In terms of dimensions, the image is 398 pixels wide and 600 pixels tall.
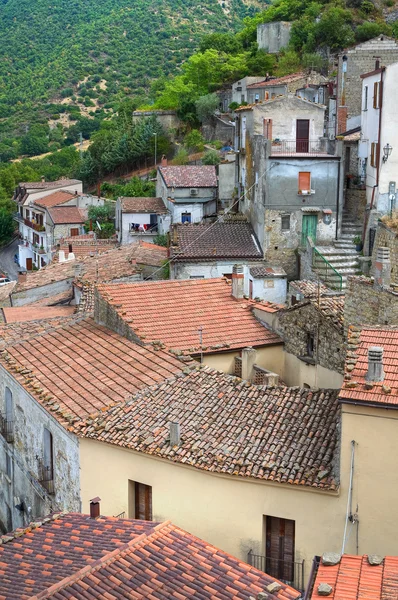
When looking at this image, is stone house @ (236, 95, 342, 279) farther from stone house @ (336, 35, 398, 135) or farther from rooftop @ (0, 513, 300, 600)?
rooftop @ (0, 513, 300, 600)

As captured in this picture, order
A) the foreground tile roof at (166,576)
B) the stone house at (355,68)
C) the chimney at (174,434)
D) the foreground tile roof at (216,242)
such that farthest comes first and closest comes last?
1. the stone house at (355,68)
2. the foreground tile roof at (216,242)
3. the chimney at (174,434)
4. the foreground tile roof at (166,576)

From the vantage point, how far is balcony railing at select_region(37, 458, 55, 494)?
18.9m

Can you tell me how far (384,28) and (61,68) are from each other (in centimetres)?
6941

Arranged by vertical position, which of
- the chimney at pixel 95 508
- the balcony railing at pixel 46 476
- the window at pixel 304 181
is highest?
the window at pixel 304 181

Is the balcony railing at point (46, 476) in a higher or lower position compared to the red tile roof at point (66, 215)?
lower

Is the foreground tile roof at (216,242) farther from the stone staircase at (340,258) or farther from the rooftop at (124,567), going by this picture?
the rooftop at (124,567)

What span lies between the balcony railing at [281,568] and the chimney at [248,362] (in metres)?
7.16

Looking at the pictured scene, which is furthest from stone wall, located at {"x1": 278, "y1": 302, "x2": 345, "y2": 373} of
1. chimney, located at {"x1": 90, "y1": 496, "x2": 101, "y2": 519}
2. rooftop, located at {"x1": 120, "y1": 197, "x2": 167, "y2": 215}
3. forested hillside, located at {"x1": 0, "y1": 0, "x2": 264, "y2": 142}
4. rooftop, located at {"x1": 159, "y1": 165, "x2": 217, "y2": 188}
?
forested hillside, located at {"x1": 0, "y1": 0, "x2": 264, "y2": 142}

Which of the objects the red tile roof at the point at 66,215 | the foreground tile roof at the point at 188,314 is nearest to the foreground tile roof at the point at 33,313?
the foreground tile roof at the point at 188,314

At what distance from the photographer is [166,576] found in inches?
495

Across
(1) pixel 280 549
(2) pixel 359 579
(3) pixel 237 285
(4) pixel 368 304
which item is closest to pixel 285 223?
(3) pixel 237 285

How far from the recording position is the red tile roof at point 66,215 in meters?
55.7

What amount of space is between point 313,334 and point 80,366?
5.77 meters

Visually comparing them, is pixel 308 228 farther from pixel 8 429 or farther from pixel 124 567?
pixel 124 567
